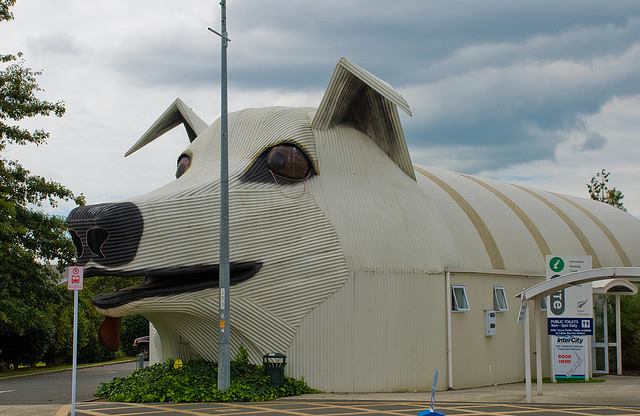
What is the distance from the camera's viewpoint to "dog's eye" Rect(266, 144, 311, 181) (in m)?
20.0

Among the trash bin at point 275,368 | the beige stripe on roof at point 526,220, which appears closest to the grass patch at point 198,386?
the trash bin at point 275,368

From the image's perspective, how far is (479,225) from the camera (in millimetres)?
25156

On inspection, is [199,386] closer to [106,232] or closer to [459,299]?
[106,232]

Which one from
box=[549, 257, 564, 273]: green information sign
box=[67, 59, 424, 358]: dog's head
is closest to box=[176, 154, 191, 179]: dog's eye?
box=[67, 59, 424, 358]: dog's head

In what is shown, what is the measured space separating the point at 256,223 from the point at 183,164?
3.37 metres

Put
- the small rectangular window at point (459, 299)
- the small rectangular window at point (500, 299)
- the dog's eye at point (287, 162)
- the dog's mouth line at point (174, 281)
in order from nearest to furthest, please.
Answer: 1. the dog's mouth line at point (174, 281)
2. the dog's eye at point (287, 162)
3. the small rectangular window at point (459, 299)
4. the small rectangular window at point (500, 299)

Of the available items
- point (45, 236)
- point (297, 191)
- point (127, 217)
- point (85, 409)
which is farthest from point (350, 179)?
point (45, 236)

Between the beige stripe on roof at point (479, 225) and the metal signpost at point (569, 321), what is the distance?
1.87 meters

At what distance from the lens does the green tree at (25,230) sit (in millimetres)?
29188

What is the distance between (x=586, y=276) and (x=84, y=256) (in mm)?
9610

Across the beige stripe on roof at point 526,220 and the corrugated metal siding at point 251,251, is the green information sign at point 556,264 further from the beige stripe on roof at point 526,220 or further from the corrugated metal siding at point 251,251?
the corrugated metal siding at point 251,251

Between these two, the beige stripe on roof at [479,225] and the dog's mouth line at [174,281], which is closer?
the dog's mouth line at [174,281]

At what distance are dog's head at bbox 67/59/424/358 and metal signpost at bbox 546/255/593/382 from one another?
4.70 m

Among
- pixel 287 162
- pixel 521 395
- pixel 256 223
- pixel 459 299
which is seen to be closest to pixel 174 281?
pixel 256 223
